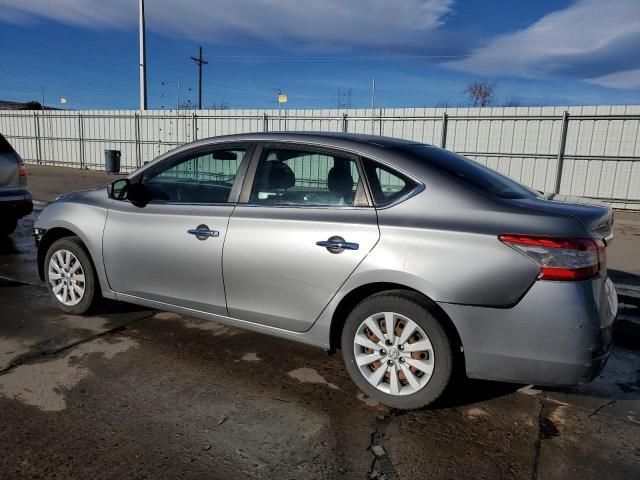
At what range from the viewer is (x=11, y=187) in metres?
7.05

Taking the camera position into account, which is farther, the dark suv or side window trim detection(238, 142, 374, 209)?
the dark suv

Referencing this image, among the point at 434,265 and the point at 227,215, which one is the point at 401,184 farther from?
the point at 227,215

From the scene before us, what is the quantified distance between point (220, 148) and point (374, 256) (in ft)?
5.16

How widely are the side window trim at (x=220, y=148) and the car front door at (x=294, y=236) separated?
3.0 inches

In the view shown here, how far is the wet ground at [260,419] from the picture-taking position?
100 inches

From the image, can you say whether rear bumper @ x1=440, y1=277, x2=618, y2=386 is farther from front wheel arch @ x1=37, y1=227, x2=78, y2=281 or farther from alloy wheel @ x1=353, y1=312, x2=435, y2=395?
front wheel arch @ x1=37, y1=227, x2=78, y2=281

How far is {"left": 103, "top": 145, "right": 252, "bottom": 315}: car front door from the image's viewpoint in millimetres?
3646

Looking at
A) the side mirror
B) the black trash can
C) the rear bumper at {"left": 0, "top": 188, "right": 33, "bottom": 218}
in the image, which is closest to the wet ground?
the side mirror

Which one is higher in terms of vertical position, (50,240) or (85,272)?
(50,240)

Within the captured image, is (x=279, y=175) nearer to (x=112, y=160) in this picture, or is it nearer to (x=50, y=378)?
(x=50, y=378)

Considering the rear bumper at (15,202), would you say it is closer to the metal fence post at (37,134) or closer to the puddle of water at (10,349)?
the puddle of water at (10,349)

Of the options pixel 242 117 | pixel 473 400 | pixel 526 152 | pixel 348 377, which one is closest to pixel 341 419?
pixel 348 377

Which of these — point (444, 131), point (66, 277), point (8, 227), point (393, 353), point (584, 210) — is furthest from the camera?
point (444, 131)

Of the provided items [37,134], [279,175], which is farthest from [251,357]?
[37,134]
